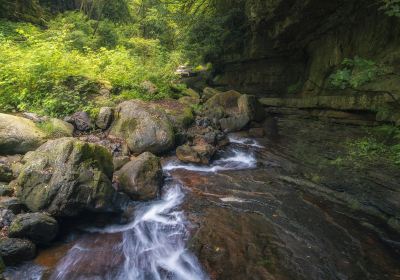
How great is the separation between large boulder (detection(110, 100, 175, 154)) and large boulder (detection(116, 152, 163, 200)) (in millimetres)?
1497

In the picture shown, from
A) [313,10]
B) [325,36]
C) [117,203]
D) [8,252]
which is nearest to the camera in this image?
[8,252]

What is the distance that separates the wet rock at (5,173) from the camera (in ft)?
19.4

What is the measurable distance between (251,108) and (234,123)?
1.17 m

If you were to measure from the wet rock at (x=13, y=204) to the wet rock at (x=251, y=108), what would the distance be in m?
9.64

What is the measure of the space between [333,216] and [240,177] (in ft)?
9.08

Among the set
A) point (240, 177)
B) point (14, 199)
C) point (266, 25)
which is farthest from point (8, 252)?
point (266, 25)

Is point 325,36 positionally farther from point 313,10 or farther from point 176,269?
point 176,269

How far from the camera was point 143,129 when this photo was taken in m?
8.89

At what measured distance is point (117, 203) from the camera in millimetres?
6168

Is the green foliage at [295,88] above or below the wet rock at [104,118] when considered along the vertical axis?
above

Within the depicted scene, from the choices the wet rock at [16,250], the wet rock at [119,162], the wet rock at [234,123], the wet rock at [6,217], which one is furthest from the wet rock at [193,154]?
the wet rock at [16,250]

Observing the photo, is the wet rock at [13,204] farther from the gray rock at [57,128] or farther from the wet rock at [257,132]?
the wet rock at [257,132]

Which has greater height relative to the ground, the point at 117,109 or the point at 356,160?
the point at 117,109

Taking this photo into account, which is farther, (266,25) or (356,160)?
(266,25)
